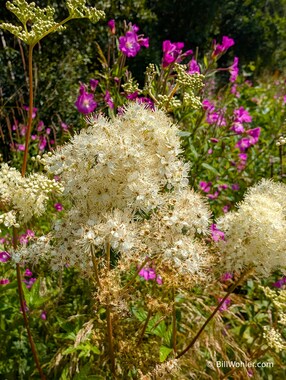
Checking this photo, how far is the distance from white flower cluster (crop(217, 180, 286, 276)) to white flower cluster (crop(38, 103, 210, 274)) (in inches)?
5.0

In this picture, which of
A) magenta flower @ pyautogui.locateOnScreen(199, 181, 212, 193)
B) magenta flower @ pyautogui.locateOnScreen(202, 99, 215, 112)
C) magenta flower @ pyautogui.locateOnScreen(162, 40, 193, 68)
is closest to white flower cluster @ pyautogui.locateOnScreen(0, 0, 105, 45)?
magenta flower @ pyautogui.locateOnScreen(162, 40, 193, 68)

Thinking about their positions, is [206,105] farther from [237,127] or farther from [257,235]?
[257,235]

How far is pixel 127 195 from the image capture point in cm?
102

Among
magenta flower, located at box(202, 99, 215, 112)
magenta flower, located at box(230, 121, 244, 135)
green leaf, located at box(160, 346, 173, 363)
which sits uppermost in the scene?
magenta flower, located at box(202, 99, 215, 112)

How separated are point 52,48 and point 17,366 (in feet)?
14.4

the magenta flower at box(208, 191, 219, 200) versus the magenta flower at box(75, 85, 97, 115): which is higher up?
the magenta flower at box(75, 85, 97, 115)

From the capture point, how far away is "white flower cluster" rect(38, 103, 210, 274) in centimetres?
99

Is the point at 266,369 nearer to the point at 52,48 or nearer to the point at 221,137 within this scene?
the point at 221,137

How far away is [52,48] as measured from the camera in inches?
206

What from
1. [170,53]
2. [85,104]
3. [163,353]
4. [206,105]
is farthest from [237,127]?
[163,353]

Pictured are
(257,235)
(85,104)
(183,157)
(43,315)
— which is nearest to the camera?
(257,235)

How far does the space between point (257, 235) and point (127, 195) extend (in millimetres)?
402

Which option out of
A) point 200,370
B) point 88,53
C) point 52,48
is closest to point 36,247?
point 200,370

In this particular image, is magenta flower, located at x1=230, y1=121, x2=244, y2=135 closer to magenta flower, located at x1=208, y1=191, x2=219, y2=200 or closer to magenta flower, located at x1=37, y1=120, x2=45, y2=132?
magenta flower, located at x1=208, y1=191, x2=219, y2=200
